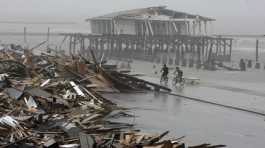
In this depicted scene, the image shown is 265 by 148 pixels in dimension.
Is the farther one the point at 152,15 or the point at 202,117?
the point at 152,15

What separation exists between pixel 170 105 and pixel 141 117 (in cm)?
462

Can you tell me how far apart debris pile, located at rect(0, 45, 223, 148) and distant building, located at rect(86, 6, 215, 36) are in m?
38.0

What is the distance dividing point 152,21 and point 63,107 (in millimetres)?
51856

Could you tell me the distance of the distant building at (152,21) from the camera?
6894 cm

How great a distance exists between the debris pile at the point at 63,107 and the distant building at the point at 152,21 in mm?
37951

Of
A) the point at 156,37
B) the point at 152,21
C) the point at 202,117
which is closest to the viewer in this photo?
Result: the point at 202,117

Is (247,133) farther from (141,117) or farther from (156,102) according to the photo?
(156,102)

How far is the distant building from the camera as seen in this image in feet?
Result: 226

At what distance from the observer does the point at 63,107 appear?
18.5m

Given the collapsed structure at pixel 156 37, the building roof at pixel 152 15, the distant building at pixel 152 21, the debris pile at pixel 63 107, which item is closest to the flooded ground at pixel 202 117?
the debris pile at pixel 63 107

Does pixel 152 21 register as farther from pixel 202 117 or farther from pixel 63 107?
pixel 63 107

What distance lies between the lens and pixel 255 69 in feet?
196

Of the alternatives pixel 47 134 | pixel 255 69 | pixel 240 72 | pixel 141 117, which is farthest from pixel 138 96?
pixel 255 69

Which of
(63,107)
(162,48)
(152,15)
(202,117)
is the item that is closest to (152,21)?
(152,15)
